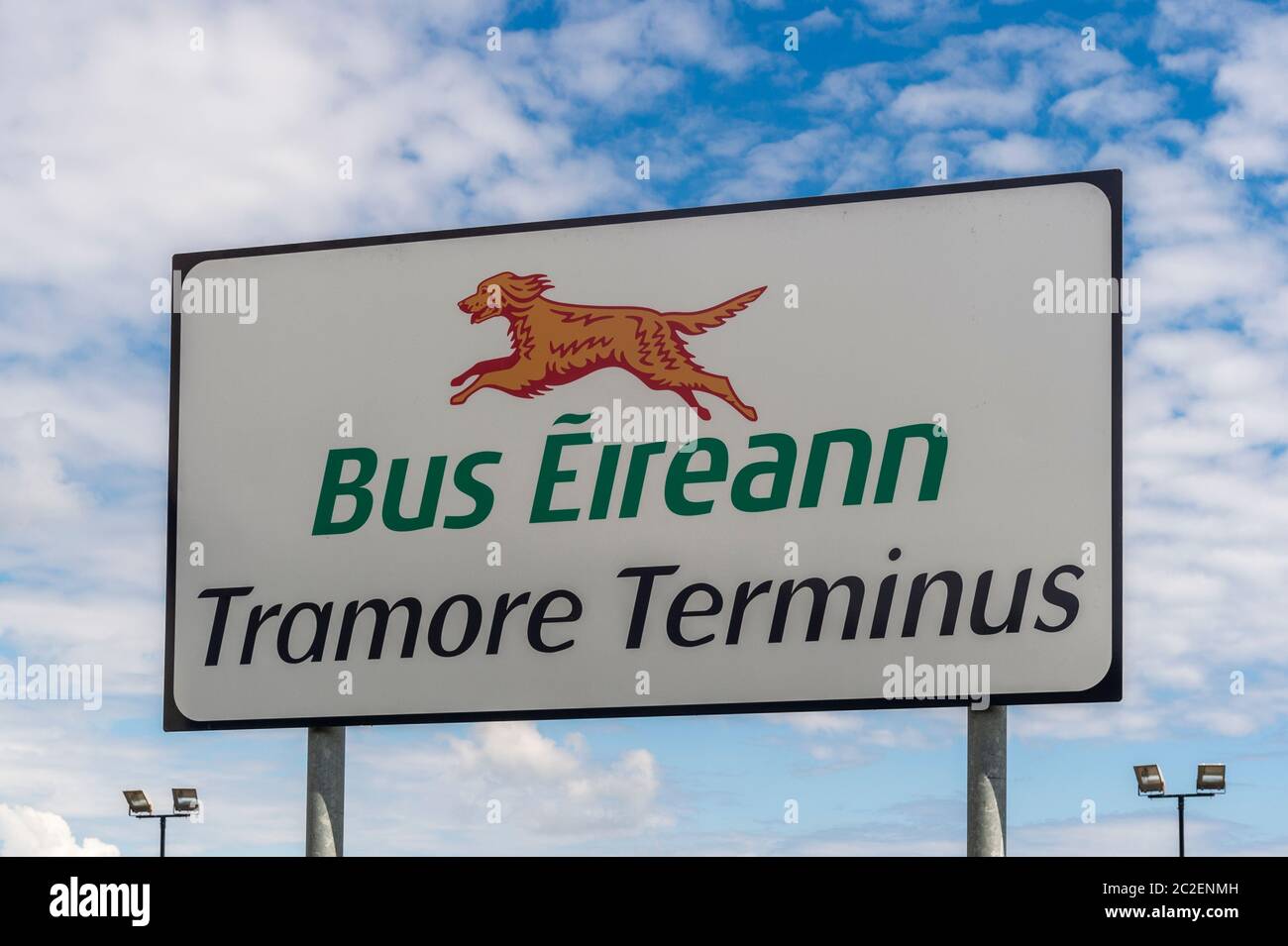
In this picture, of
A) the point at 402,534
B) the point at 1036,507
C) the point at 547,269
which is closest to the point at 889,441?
the point at 1036,507

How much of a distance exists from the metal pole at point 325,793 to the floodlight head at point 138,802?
19278mm

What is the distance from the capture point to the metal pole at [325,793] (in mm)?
10055

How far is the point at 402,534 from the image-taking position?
10188 mm

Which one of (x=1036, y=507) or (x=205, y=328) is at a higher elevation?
(x=205, y=328)

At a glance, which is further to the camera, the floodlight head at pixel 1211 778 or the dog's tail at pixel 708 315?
the floodlight head at pixel 1211 778

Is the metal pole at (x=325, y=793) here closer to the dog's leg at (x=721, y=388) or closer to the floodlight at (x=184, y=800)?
the dog's leg at (x=721, y=388)

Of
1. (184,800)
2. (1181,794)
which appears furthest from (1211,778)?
(184,800)

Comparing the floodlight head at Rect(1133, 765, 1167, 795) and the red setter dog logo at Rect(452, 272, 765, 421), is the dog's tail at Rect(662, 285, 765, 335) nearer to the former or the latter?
the red setter dog logo at Rect(452, 272, 765, 421)

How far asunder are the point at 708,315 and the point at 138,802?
70.2 ft

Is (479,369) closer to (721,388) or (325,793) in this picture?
(721,388)

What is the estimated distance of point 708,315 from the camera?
32.2 feet

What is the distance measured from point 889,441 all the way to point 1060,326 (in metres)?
1.14

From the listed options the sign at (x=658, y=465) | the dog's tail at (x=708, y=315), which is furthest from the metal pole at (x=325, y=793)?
the dog's tail at (x=708, y=315)
